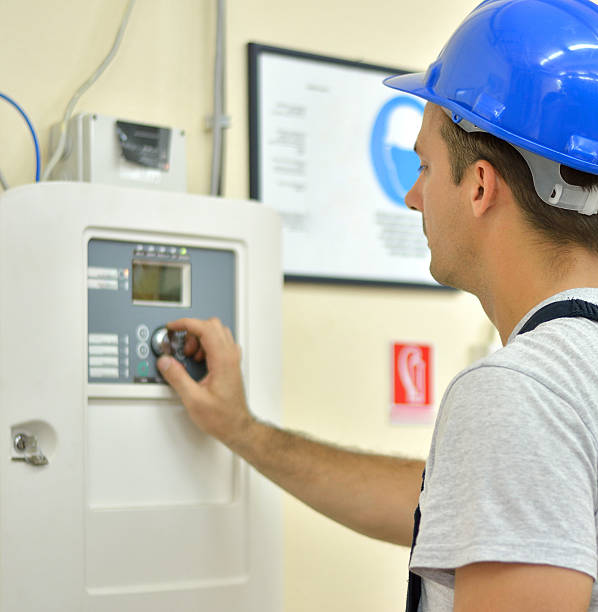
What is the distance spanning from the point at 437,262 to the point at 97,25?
2.33 feet

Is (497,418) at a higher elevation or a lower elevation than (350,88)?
lower

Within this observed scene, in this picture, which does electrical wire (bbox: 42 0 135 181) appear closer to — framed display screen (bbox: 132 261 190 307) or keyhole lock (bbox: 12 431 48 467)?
framed display screen (bbox: 132 261 190 307)

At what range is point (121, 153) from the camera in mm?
1315

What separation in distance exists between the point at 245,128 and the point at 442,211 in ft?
1.95

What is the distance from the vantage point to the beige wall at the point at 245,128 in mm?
1394

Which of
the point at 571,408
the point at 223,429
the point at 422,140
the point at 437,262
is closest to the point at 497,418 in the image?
the point at 571,408

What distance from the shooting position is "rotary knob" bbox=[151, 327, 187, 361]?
1.30 meters

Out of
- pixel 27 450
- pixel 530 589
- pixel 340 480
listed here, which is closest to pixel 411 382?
pixel 340 480

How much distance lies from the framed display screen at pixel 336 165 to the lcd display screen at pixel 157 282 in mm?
250

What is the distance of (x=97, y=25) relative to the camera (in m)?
1.43

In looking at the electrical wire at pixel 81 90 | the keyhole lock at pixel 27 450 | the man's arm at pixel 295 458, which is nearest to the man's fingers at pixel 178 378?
the man's arm at pixel 295 458

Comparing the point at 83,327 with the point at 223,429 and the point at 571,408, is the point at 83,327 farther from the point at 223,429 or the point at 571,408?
the point at 571,408

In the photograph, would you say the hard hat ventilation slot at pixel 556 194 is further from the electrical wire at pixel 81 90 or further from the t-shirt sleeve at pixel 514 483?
the electrical wire at pixel 81 90

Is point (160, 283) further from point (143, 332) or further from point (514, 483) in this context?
point (514, 483)
